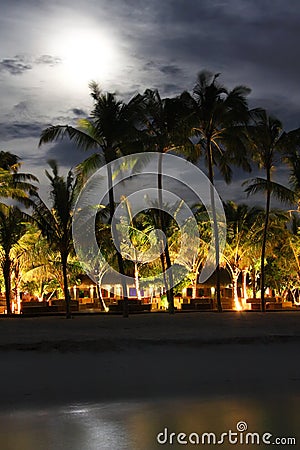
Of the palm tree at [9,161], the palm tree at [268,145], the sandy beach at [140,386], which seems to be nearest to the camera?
the sandy beach at [140,386]

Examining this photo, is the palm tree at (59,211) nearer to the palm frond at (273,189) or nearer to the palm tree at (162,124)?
the palm tree at (162,124)

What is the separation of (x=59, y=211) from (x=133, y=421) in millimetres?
17304

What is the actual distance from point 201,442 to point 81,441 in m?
1.24

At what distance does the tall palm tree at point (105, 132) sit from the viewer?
2336 cm

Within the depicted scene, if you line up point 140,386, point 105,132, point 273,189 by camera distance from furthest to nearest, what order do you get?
point 273,189 → point 105,132 → point 140,386

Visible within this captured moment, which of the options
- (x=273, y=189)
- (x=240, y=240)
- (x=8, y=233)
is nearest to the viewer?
(x=8, y=233)

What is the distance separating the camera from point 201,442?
7027 mm

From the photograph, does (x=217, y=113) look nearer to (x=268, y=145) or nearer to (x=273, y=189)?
(x=268, y=145)

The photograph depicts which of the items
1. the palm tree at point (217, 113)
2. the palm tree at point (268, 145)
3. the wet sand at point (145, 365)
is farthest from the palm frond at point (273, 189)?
the wet sand at point (145, 365)

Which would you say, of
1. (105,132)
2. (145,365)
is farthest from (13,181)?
(145,365)

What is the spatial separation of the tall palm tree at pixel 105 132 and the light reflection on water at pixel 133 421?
15.4 meters

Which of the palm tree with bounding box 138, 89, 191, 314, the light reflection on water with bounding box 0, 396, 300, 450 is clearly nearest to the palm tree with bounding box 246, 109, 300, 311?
the palm tree with bounding box 138, 89, 191, 314

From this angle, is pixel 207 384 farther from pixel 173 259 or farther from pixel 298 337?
pixel 173 259

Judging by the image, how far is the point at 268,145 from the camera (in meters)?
26.2
